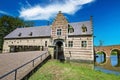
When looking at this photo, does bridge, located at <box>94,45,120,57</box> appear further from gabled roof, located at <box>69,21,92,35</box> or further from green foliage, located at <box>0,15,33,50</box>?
green foliage, located at <box>0,15,33,50</box>

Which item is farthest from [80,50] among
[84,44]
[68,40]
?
[68,40]

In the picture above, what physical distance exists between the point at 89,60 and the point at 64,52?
4.94 metres

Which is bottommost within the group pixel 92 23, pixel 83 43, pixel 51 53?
pixel 51 53

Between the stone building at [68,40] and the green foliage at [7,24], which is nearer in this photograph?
the stone building at [68,40]

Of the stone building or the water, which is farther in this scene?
the stone building

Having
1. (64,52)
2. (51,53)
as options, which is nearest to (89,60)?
(64,52)

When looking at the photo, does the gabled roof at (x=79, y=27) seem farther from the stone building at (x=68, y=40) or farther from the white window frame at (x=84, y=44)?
Result: the white window frame at (x=84, y=44)

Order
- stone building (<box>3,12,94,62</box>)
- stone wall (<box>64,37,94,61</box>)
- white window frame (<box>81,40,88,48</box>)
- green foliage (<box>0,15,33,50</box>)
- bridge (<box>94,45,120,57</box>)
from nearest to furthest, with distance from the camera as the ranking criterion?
stone wall (<box>64,37,94,61</box>), stone building (<box>3,12,94,62</box>), white window frame (<box>81,40,88,48</box>), bridge (<box>94,45,120,57</box>), green foliage (<box>0,15,33,50</box>)

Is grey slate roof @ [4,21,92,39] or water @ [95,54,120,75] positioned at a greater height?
grey slate roof @ [4,21,92,39]

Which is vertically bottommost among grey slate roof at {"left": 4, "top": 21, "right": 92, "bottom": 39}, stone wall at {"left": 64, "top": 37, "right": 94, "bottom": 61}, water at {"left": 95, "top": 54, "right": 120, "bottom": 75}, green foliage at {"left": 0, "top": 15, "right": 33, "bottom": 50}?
water at {"left": 95, "top": 54, "right": 120, "bottom": 75}

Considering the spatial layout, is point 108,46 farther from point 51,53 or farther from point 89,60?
point 51,53

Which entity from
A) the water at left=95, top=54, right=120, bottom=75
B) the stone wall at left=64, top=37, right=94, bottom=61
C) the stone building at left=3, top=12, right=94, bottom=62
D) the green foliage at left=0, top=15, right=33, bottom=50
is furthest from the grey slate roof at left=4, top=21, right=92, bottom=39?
the green foliage at left=0, top=15, right=33, bottom=50

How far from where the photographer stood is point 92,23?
25.0 metres

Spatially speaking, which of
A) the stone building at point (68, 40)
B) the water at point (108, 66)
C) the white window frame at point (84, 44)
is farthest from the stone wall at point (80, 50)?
the water at point (108, 66)
